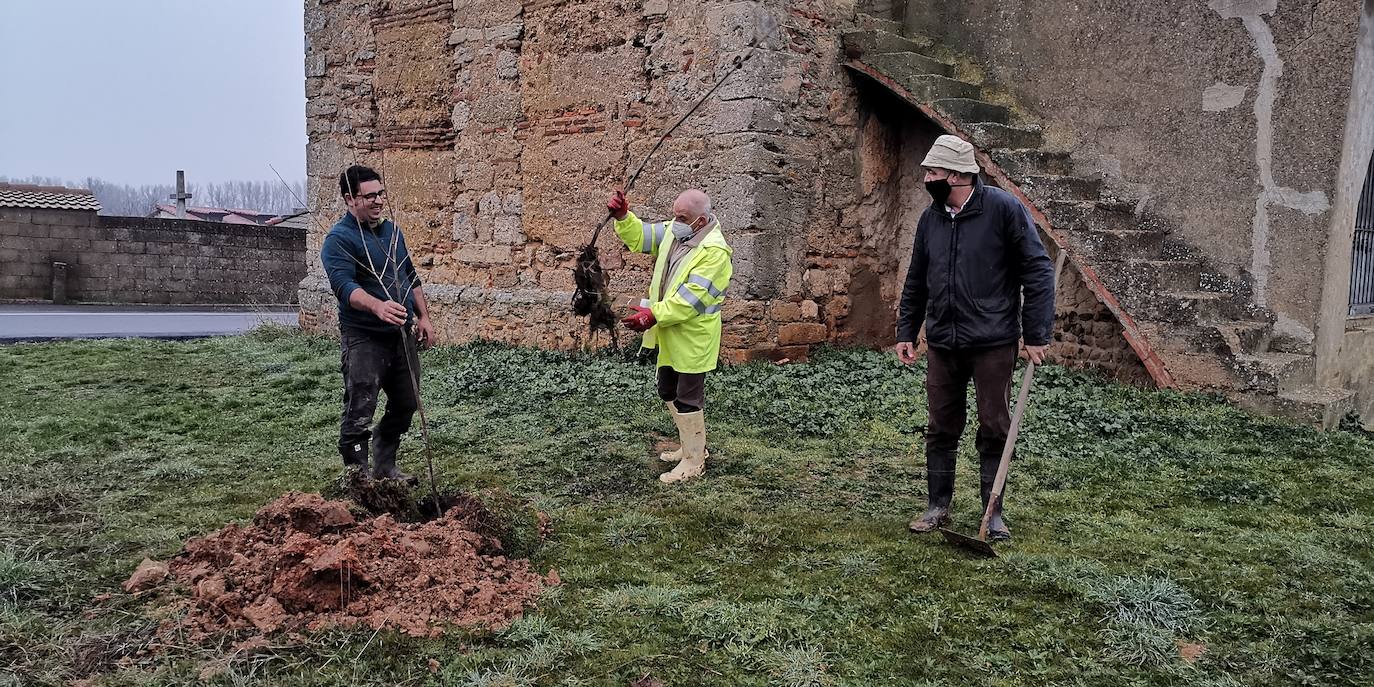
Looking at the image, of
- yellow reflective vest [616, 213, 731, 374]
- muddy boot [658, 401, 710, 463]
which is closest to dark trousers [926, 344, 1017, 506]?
yellow reflective vest [616, 213, 731, 374]

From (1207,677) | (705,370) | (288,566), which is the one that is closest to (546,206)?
(705,370)

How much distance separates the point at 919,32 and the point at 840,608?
7.26 metres

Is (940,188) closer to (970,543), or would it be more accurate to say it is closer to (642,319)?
(970,543)

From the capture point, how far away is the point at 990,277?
4410 millimetres

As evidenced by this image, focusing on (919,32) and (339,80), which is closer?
(919,32)

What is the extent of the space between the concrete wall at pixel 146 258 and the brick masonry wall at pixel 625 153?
38.8 feet

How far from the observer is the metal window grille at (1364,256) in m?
8.61

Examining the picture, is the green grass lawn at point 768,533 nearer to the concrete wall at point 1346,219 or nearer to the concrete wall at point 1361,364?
the concrete wall at point 1346,219

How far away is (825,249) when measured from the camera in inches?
359

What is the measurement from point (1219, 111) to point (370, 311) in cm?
666

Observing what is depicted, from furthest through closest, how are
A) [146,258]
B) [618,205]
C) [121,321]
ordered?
1. [146,258]
2. [121,321]
3. [618,205]

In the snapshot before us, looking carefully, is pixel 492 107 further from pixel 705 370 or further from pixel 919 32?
pixel 705 370

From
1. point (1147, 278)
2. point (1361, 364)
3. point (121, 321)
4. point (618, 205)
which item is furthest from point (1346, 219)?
point (121, 321)

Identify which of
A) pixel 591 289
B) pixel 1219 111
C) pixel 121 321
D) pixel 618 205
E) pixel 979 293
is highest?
pixel 1219 111
